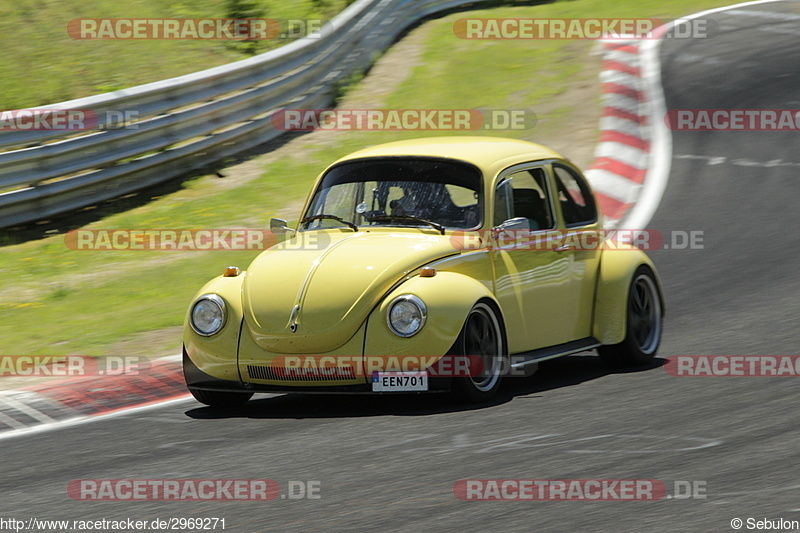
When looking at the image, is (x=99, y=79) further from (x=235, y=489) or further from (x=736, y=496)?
(x=736, y=496)

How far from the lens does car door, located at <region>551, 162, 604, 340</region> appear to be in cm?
798

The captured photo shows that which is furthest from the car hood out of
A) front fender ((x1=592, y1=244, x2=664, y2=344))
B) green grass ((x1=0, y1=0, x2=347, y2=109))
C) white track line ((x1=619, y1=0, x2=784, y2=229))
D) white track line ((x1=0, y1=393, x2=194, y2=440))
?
green grass ((x1=0, y1=0, x2=347, y2=109))

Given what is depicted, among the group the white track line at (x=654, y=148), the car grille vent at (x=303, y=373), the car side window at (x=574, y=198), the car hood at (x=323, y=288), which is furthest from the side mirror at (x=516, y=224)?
the white track line at (x=654, y=148)

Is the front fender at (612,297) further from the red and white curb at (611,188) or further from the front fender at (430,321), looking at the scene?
the red and white curb at (611,188)

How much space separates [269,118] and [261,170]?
54.4 inches

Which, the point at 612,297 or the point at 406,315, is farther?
the point at 612,297

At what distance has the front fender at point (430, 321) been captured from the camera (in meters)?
6.64

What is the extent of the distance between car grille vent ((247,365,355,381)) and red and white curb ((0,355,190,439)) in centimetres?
98

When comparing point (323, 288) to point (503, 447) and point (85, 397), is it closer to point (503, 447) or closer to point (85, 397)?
point (503, 447)

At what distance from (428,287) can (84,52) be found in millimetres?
11487

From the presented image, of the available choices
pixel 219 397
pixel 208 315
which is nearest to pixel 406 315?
pixel 208 315

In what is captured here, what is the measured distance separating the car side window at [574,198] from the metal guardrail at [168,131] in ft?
20.5

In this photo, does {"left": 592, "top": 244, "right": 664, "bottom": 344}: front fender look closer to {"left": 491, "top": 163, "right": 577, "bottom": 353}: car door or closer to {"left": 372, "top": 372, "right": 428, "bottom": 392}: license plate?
{"left": 491, "top": 163, "right": 577, "bottom": 353}: car door

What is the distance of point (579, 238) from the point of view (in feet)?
26.6
